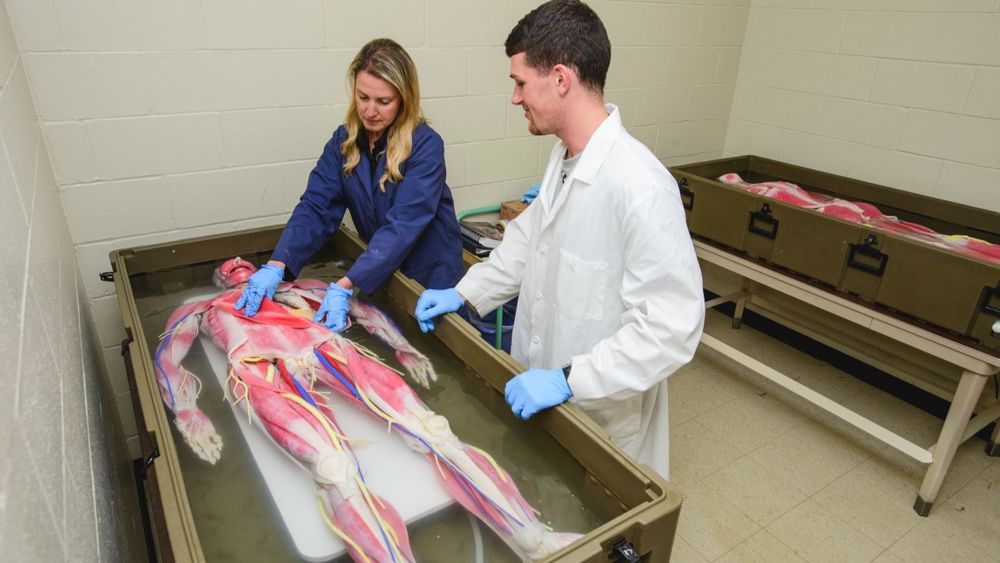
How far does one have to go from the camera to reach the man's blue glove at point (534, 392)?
1135mm

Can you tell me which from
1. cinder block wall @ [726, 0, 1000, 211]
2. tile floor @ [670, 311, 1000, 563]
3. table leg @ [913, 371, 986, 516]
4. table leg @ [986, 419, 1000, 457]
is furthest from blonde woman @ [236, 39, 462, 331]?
table leg @ [986, 419, 1000, 457]

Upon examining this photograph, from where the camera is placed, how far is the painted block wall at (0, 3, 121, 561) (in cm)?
60

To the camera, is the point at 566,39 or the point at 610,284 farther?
the point at 610,284

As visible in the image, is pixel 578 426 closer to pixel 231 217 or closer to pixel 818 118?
pixel 231 217

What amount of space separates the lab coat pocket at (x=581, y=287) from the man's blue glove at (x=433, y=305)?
0.28m

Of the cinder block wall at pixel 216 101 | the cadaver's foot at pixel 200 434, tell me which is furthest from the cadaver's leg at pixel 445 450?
the cinder block wall at pixel 216 101

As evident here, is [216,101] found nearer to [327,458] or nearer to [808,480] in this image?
[327,458]

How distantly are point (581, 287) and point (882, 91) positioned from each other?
223 cm

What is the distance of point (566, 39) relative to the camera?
51.2 inches

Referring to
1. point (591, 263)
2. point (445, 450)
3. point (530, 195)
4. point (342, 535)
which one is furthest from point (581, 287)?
point (530, 195)

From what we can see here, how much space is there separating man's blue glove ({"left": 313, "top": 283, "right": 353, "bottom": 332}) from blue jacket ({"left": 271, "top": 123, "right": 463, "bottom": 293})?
6 centimetres

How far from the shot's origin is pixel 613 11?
9.14ft

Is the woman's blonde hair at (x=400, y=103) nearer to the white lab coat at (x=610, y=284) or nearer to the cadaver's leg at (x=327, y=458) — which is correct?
the white lab coat at (x=610, y=284)

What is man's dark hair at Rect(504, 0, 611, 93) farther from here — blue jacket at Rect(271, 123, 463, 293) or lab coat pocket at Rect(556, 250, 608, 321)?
blue jacket at Rect(271, 123, 463, 293)
